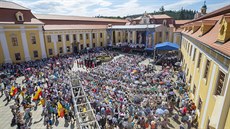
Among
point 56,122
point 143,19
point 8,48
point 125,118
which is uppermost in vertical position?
point 143,19

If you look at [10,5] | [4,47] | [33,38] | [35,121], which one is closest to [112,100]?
[35,121]

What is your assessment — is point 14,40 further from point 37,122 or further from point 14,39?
point 37,122

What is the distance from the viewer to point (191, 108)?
1012 centimetres

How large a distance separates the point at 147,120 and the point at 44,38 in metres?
25.5

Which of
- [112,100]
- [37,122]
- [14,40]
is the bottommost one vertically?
[37,122]

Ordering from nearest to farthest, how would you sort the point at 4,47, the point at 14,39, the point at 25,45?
the point at 4,47 < the point at 14,39 < the point at 25,45

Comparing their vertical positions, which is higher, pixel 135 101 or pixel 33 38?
pixel 33 38

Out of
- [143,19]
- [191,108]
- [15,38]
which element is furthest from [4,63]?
[143,19]

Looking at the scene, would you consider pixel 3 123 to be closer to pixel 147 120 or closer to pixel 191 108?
pixel 147 120

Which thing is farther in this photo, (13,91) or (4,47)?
(4,47)

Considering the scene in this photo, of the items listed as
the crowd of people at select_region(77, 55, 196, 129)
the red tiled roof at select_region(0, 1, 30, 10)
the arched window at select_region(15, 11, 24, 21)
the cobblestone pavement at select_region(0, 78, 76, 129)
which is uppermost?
the red tiled roof at select_region(0, 1, 30, 10)

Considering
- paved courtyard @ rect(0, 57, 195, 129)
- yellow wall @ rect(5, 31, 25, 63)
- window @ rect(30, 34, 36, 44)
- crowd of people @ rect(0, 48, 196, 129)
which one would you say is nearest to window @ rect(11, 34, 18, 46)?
yellow wall @ rect(5, 31, 25, 63)

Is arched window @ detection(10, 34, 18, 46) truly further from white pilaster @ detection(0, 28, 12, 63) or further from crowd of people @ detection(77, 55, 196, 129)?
crowd of people @ detection(77, 55, 196, 129)

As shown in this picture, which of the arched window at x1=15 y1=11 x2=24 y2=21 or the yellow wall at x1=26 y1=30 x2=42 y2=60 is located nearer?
the arched window at x1=15 y1=11 x2=24 y2=21
